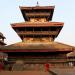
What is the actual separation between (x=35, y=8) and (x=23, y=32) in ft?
13.0

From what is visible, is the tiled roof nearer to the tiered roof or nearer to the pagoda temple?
the pagoda temple

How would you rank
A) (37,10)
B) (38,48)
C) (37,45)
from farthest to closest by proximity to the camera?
(37,10)
(37,45)
(38,48)

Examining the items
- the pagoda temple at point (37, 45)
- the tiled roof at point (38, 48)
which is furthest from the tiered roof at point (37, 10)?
the tiled roof at point (38, 48)

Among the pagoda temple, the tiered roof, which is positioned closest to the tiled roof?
the pagoda temple

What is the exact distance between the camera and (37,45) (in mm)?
29953

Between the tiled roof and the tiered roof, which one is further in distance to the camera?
the tiered roof

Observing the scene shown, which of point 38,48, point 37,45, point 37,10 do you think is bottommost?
point 38,48

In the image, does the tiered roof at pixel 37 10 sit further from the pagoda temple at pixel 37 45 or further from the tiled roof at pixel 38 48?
the tiled roof at pixel 38 48

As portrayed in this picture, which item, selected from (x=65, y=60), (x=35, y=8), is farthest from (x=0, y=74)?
(x=35, y=8)

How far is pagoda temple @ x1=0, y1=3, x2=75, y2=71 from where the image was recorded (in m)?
28.4

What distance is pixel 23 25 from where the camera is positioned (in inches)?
1204

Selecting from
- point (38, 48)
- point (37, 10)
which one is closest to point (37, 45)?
point (38, 48)

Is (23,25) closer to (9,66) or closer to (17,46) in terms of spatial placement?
(17,46)

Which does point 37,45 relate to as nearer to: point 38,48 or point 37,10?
point 38,48
